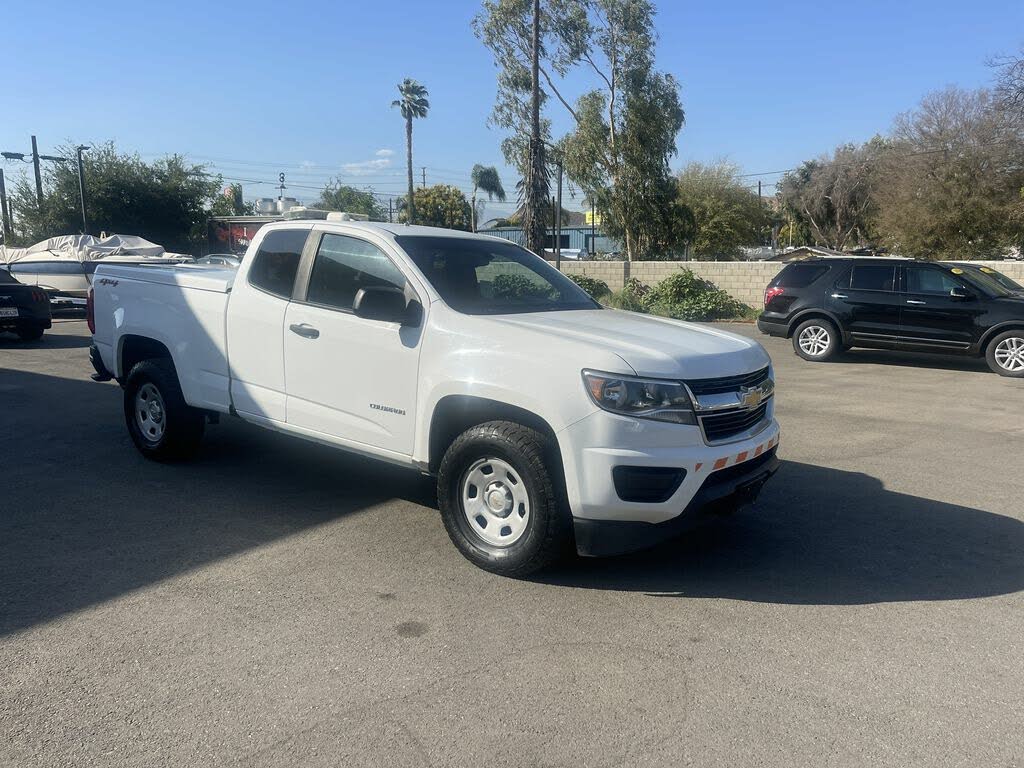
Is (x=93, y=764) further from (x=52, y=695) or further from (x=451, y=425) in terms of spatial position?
(x=451, y=425)

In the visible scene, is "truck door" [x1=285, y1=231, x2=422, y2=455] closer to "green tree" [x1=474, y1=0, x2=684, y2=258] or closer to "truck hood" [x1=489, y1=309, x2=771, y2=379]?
"truck hood" [x1=489, y1=309, x2=771, y2=379]

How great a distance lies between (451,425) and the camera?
4691mm

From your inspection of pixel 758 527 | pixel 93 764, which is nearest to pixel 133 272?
pixel 93 764

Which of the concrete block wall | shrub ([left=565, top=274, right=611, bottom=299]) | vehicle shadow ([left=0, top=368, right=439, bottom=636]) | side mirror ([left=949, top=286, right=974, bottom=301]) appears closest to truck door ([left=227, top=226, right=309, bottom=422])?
vehicle shadow ([left=0, top=368, right=439, bottom=636])

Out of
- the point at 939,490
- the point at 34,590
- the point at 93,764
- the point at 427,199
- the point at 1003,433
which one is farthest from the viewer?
the point at 427,199

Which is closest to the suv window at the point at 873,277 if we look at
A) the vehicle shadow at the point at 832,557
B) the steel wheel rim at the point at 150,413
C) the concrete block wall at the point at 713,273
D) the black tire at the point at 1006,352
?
the black tire at the point at 1006,352

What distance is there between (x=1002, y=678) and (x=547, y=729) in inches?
79.2

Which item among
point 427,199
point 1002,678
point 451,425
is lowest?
point 1002,678

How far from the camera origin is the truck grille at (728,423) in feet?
13.9

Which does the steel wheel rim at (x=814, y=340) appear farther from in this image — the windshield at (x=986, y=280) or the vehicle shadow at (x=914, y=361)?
the windshield at (x=986, y=280)

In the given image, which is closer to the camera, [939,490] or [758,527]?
[758,527]

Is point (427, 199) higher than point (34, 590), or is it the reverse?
point (427, 199)

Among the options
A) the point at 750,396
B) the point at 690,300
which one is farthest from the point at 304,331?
the point at 690,300

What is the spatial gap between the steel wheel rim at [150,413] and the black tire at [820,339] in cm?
1081
